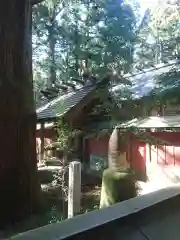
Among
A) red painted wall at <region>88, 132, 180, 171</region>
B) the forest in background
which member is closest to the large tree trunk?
red painted wall at <region>88, 132, 180, 171</region>

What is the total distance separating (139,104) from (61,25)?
44.8ft

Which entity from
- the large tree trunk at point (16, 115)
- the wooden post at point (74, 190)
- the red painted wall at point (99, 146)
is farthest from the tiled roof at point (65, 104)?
the large tree trunk at point (16, 115)

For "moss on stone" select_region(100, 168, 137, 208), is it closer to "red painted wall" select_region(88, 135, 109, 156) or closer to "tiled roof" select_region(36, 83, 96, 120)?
"tiled roof" select_region(36, 83, 96, 120)

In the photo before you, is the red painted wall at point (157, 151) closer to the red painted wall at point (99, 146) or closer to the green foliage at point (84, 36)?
the red painted wall at point (99, 146)

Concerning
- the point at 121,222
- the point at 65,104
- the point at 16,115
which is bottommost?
the point at 121,222

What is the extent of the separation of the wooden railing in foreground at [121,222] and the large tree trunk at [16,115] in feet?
8.97

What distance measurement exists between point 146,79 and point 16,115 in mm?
9199

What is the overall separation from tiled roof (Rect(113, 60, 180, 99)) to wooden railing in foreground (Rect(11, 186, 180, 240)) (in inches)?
324

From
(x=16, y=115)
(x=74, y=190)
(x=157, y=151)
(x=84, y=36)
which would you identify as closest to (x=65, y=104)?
(x=157, y=151)

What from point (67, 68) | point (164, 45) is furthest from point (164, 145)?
point (164, 45)

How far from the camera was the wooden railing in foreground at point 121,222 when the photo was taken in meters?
0.96

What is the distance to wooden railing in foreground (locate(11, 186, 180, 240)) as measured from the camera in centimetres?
96

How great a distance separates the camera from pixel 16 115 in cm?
388

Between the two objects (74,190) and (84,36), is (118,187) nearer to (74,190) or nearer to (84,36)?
(74,190)
